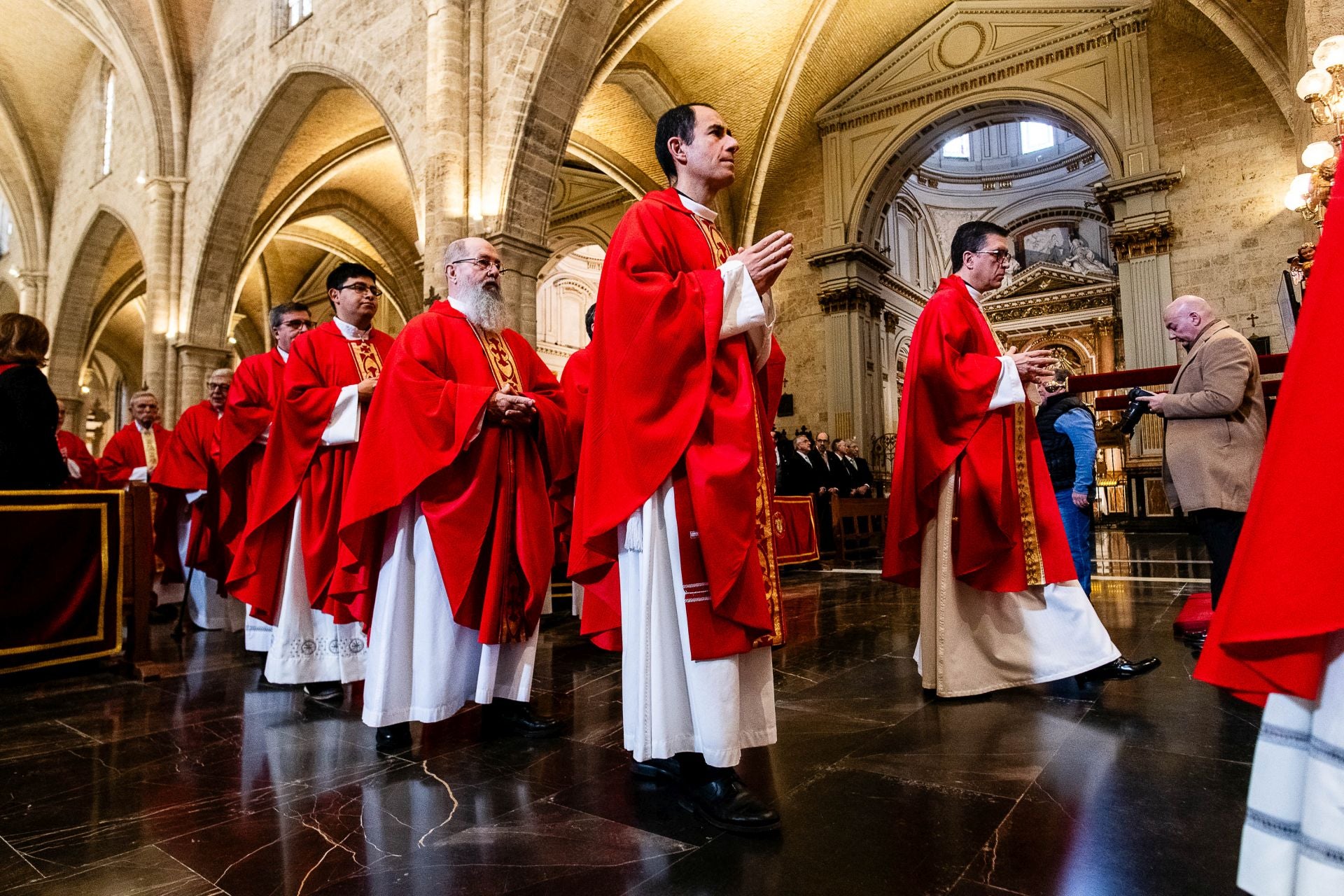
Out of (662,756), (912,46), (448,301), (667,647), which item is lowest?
(662,756)

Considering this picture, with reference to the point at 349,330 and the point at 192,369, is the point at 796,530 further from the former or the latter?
the point at 192,369

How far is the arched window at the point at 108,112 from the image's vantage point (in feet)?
56.4

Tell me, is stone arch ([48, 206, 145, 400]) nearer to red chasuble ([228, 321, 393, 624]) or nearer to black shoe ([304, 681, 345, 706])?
red chasuble ([228, 321, 393, 624])

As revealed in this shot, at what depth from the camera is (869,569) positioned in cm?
826

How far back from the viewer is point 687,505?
1.94m

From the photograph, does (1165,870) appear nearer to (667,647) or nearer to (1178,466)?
(667,647)

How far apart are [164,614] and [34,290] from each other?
59.6 feet

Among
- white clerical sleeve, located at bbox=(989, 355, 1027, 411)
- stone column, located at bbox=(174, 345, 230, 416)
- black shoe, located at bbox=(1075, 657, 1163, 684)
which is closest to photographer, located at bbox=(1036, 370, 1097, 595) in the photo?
black shoe, located at bbox=(1075, 657, 1163, 684)

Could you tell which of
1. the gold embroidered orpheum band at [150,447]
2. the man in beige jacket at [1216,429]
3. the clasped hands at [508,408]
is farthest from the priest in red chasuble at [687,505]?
the gold embroidered orpheum band at [150,447]

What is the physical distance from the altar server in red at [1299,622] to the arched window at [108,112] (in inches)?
852

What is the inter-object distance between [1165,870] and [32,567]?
15.9 feet

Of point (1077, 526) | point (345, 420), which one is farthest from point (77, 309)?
point (1077, 526)

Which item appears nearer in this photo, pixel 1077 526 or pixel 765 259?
pixel 765 259

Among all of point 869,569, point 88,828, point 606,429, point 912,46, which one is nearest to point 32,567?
point 88,828
